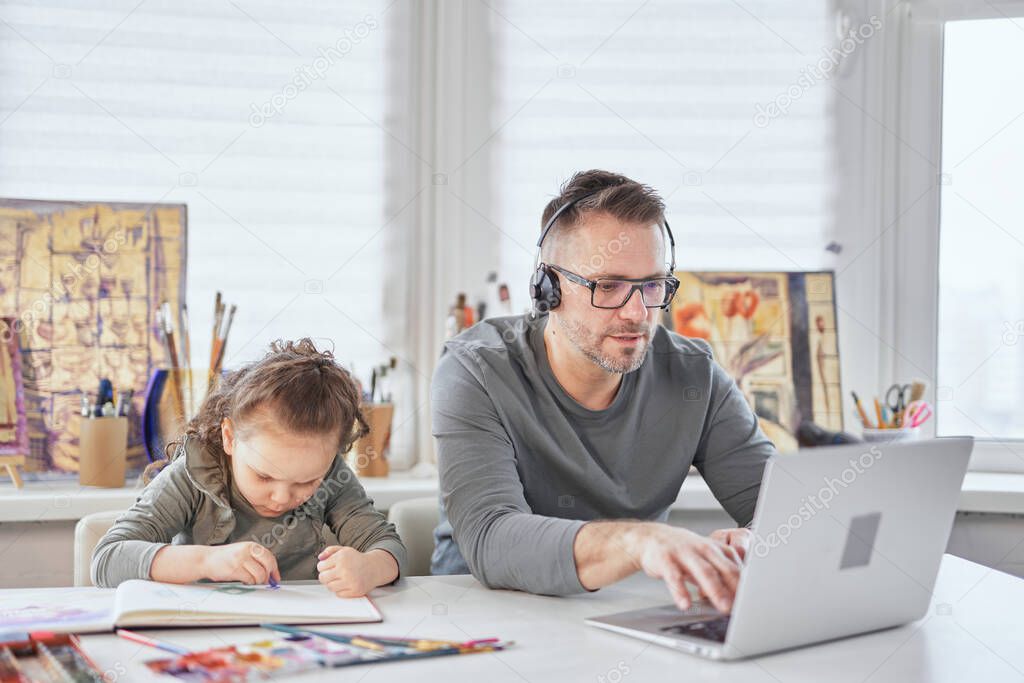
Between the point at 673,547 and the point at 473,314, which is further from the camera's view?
the point at 473,314

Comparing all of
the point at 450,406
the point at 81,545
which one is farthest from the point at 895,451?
the point at 81,545

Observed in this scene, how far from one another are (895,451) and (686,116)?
150 cm

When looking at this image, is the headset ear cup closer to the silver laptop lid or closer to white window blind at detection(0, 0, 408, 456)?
the silver laptop lid

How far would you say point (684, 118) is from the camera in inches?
91.7

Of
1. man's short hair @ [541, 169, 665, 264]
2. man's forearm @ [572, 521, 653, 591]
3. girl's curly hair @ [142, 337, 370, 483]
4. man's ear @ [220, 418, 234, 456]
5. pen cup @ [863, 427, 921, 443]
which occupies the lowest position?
man's forearm @ [572, 521, 653, 591]

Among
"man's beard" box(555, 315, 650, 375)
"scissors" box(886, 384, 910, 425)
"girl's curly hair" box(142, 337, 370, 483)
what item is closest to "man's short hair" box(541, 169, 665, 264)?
"man's beard" box(555, 315, 650, 375)

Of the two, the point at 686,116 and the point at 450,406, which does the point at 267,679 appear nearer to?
the point at 450,406

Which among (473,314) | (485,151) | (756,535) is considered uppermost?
(485,151)

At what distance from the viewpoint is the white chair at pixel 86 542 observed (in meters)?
1.46

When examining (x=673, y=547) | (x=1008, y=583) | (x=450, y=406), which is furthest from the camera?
(x=450, y=406)

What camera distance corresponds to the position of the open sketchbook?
3.41ft

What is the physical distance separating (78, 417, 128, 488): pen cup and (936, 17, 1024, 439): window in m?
1.81

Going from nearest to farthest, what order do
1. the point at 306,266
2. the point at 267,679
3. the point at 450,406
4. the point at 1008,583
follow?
the point at 267,679 → the point at 1008,583 → the point at 450,406 → the point at 306,266

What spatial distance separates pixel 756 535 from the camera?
0.90m
